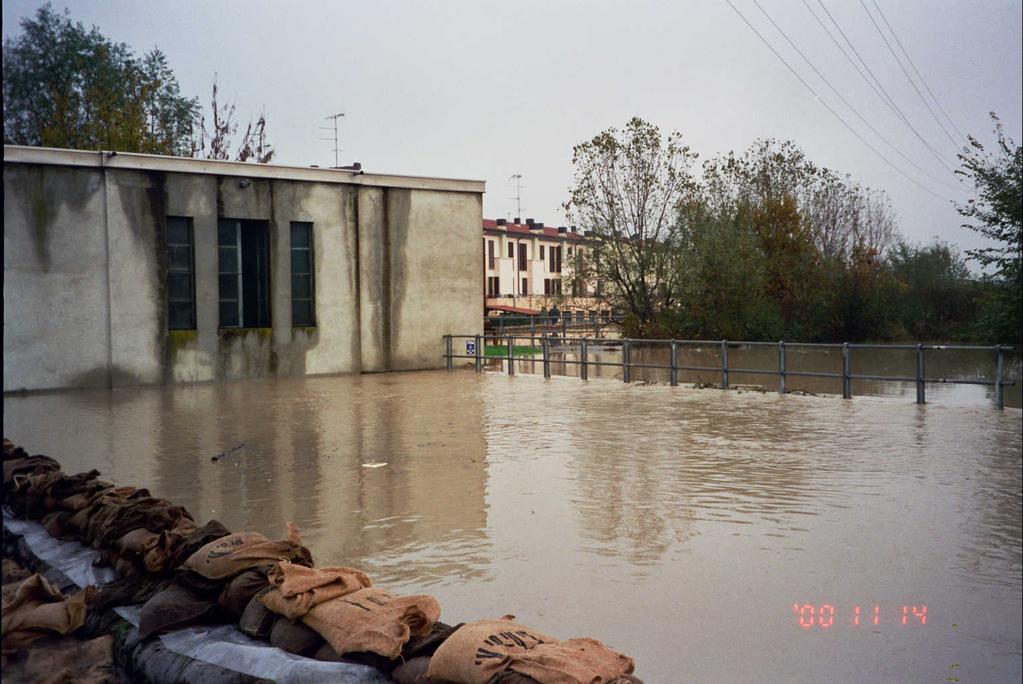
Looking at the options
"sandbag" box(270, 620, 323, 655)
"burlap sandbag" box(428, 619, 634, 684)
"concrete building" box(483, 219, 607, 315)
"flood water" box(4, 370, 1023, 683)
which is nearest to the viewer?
"burlap sandbag" box(428, 619, 634, 684)

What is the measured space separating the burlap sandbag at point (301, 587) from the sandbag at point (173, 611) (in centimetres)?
20

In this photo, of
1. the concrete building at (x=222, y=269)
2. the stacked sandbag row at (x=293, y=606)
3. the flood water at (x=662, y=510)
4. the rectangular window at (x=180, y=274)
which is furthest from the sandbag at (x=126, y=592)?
the rectangular window at (x=180, y=274)

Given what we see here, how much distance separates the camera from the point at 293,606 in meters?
2.57

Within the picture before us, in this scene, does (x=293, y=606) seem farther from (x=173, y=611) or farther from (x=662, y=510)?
(x=662, y=510)

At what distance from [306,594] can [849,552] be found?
3.02 metres

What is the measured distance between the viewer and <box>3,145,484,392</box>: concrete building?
49.1ft

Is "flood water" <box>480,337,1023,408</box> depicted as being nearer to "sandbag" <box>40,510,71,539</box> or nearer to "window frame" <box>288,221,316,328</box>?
"window frame" <box>288,221,316,328</box>

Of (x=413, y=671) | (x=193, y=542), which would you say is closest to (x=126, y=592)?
(x=193, y=542)

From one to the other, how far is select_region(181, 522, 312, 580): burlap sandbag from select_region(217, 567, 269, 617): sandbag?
5cm

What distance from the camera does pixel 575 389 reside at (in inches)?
563

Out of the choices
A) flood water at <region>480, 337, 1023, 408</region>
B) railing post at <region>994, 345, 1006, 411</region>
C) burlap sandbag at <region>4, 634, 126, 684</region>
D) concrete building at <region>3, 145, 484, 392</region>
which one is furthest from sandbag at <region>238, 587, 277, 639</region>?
concrete building at <region>3, 145, 484, 392</region>

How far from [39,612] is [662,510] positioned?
3.97 meters

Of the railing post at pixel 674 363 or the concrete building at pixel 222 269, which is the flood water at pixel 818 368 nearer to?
the railing post at pixel 674 363

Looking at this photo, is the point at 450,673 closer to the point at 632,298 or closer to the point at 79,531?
the point at 79,531
